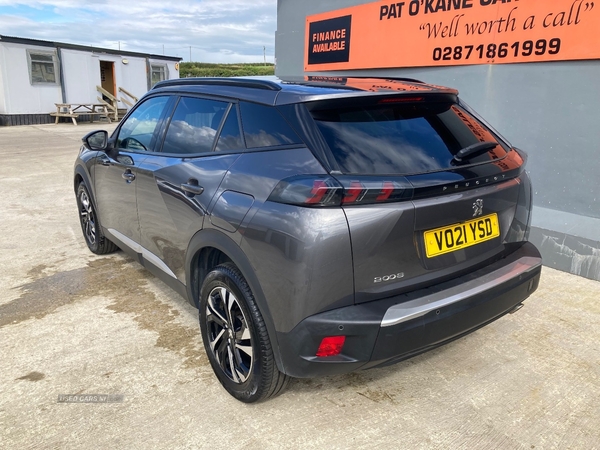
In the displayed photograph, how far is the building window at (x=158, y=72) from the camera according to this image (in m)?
24.2

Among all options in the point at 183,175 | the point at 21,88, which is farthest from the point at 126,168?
the point at 21,88

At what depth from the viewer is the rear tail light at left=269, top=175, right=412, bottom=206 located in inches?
76.5

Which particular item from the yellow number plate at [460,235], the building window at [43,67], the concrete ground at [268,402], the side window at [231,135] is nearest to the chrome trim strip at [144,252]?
the concrete ground at [268,402]

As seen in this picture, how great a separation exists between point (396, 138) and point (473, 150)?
45 cm

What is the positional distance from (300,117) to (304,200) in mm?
472

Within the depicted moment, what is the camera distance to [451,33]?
5305mm

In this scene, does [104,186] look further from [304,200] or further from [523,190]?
[523,190]

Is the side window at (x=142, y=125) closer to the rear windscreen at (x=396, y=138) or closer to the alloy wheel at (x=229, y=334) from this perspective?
the alloy wheel at (x=229, y=334)

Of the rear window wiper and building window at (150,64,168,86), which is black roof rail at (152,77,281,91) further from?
building window at (150,64,168,86)

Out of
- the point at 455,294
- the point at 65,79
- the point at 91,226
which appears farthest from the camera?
the point at 65,79

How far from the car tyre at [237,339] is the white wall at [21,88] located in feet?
64.7

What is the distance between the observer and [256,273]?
2156mm

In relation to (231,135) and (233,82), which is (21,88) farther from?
(231,135)

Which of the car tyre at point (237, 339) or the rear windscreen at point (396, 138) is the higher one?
the rear windscreen at point (396, 138)
